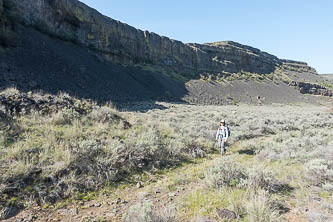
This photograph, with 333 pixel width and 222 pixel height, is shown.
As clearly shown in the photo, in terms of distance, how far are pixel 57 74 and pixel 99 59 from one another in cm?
1382

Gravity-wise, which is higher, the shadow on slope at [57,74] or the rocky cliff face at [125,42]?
the rocky cliff face at [125,42]

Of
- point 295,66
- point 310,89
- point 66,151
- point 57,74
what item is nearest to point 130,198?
point 66,151

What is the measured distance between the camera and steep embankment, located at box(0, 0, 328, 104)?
695 inches

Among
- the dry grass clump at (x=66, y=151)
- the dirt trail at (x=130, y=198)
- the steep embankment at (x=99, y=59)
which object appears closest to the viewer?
the dirt trail at (x=130, y=198)

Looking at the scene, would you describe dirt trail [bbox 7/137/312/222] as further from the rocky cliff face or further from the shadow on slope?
the rocky cliff face

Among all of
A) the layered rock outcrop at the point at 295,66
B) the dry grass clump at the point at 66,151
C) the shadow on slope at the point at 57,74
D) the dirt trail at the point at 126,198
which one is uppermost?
the layered rock outcrop at the point at 295,66

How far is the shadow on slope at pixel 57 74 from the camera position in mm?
14879

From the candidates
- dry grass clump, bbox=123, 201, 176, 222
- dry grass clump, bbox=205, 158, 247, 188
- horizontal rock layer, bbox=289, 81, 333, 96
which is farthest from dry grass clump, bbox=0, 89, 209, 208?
horizontal rock layer, bbox=289, 81, 333, 96

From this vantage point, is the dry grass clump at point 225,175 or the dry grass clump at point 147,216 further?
the dry grass clump at point 225,175

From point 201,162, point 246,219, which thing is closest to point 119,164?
point 201,162

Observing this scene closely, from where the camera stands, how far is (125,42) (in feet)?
138

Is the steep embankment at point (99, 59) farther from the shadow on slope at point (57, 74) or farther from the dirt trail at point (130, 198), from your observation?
the dirt trail at point (130, 198)

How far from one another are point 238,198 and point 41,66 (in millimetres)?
20930

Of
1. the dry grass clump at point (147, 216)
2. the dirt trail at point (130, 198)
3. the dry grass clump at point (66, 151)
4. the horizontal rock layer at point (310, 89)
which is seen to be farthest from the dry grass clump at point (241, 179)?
the horizontal rock layer at point (310, 89)
